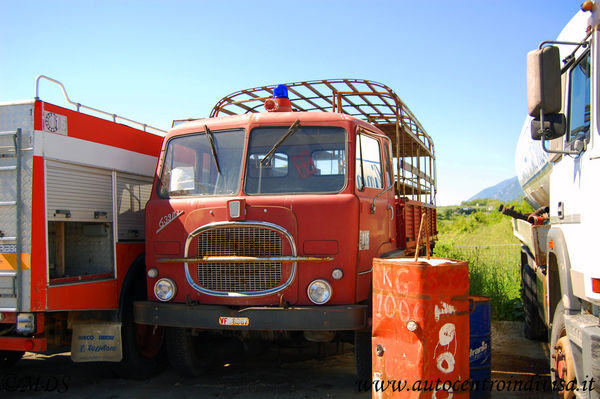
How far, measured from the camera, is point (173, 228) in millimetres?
5270

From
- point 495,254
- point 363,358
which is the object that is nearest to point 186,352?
point 363,358

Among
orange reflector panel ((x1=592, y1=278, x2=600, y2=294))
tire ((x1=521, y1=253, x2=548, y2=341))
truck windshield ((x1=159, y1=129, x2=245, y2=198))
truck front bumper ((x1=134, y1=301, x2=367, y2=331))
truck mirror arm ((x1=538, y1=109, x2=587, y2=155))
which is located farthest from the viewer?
tire ((x1=521, y1=253, x2=548, y2=341))

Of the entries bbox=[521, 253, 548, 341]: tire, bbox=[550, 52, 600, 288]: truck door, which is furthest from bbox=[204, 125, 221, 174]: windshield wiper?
bbox=[521, 253, 548, 341]: tire

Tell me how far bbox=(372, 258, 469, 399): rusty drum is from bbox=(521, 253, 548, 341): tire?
3382 millimetres

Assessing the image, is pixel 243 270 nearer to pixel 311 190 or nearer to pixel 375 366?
pixel 311 190

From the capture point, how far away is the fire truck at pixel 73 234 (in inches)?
185

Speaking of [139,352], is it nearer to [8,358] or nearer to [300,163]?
[8,358]

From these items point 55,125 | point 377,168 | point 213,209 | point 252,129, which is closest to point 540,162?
point 377,168

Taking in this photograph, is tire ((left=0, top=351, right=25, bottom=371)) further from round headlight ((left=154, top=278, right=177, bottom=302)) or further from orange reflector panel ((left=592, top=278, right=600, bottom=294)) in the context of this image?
orange reflector panel ((left=592, top=278, right=600, bottom=294))

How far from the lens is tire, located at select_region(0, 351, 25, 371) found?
5.96m

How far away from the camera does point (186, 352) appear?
5484mm

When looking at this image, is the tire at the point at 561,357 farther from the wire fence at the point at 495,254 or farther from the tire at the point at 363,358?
the wire fence at the point at 495,254

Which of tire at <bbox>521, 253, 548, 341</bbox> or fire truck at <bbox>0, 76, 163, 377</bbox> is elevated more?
fire truck at <bbox>0, 76, 163, 377</bbox>

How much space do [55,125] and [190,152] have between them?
53.3 inches
